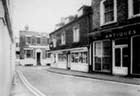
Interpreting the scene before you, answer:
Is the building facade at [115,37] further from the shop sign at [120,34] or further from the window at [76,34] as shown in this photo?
the window at [76,34]

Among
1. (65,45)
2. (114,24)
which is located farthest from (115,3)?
(65,45)

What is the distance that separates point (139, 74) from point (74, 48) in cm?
970

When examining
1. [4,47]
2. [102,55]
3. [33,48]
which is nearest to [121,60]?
[102,55]

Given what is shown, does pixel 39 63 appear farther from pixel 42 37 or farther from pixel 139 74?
pixel 139 74

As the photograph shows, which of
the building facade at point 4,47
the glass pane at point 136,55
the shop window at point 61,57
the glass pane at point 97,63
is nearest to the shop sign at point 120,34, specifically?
the glass pane at point 136,55

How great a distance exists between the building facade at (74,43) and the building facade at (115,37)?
1.45m

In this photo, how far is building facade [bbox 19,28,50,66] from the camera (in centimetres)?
3138

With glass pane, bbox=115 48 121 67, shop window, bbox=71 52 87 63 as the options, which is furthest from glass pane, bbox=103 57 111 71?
shop window, bbox=71 52 87 63

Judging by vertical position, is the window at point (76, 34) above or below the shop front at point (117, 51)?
above

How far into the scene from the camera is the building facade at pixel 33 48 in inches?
1235

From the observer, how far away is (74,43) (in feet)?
60.7

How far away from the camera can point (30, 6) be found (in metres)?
5.08

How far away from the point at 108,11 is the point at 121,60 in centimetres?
500

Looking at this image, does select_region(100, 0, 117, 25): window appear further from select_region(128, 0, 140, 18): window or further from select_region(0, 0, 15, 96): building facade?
select_region(0, 0, 15, 96): building facade
